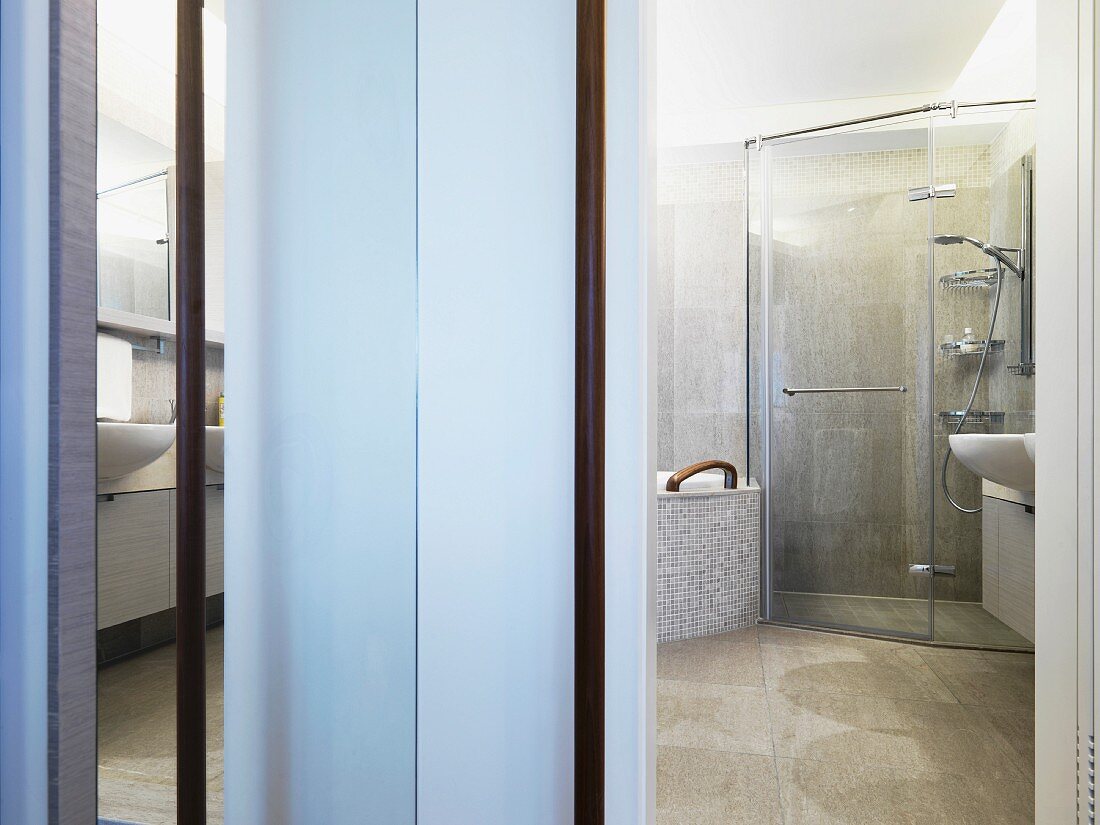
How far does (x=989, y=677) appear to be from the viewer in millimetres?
2441

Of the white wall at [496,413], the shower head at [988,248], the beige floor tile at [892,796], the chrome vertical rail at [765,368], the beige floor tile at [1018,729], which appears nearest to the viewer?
the white wall at [496,413]

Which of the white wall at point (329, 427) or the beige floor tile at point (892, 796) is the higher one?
the white wall at point (329, 427)

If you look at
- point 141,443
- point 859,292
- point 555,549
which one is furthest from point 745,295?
point 141,443

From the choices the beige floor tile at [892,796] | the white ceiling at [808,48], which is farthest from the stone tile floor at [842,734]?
the white ceiling at [808,48]

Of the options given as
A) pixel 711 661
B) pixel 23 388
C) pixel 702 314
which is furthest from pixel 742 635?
pixel 23 388

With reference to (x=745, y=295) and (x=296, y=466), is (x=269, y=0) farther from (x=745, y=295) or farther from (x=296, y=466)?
(x=745, y=295)

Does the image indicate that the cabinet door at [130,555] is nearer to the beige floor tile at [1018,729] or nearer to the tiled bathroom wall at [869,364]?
the beige floor tile at [1018,729]

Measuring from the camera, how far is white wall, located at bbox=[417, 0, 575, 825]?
1.11m

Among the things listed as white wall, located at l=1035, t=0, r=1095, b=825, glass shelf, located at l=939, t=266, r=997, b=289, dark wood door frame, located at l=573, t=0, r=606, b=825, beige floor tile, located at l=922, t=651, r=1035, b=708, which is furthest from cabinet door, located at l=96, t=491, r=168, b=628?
glass shelf, located at l=939, t=266, r=997, b=289

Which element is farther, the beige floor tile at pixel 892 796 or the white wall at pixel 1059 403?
the beige floor tile at pixel 892 796

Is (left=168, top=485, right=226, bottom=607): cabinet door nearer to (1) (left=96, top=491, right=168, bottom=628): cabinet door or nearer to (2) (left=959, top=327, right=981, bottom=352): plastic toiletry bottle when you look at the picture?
(1) (left=96, top=491, right=168, bottom=628): cabinet door

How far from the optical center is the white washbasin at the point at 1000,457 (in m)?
2.37

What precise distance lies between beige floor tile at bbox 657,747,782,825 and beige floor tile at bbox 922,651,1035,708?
93 centimetres

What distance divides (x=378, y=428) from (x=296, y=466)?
0.14m
